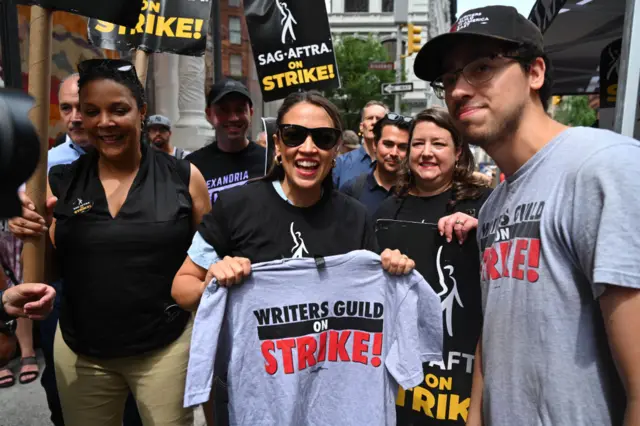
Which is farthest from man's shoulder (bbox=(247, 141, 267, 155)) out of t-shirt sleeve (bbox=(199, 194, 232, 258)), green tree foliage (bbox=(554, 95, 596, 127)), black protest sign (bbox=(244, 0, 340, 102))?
green tree foliage (bbox=(554, 95, 596, 127))

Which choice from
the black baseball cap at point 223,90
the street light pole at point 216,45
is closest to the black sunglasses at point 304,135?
the black baseball cap at point 223,90

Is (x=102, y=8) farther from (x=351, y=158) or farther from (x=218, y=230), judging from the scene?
(x=351, y=158)

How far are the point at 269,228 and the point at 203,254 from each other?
29 cm

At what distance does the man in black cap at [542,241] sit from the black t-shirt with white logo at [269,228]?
2.08ft

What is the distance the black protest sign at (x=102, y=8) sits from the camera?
199cm

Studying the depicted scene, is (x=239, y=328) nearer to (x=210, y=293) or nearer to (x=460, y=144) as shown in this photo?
(x=210, y=293)

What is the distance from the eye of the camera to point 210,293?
1.86 metres

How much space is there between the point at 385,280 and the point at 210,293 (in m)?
0.70

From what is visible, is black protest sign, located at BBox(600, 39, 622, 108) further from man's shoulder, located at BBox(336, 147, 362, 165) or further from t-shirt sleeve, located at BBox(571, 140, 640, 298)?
t-shirt sleeve, located at BBox(571, 140, 640, 298)

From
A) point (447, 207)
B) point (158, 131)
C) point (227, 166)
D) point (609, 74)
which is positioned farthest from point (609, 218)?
point (158, 131)

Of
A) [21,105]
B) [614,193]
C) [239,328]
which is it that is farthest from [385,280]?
[21,105]

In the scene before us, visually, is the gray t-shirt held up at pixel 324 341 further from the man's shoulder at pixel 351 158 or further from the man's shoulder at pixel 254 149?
the man's shoulder at pixel 351 158

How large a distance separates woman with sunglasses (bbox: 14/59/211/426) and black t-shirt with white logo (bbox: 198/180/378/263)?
15.9 inches

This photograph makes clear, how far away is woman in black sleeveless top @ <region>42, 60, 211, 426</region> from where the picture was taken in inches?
88.9
